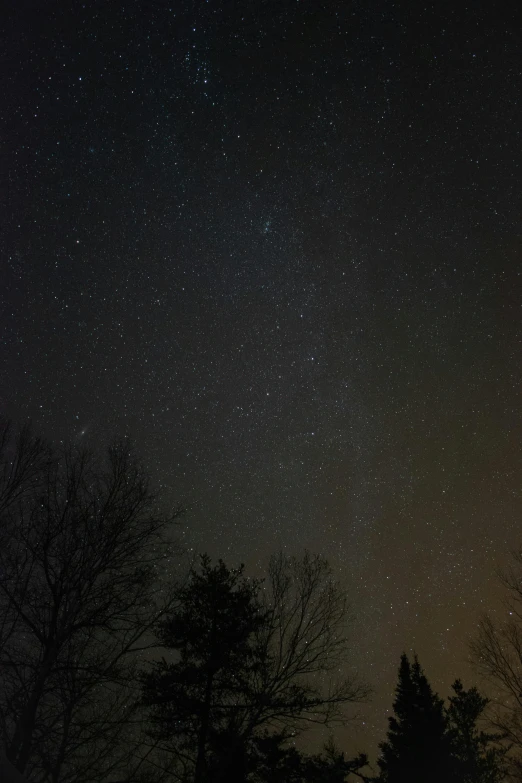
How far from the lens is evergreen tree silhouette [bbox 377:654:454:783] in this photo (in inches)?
743

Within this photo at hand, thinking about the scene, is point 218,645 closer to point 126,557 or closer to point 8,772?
point 126,557

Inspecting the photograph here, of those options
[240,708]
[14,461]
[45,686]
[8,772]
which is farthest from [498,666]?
[8,772]

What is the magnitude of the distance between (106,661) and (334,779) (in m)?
11.1

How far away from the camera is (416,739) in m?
19.9

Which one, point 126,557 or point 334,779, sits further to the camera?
point 334,779

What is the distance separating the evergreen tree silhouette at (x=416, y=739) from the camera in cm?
1888

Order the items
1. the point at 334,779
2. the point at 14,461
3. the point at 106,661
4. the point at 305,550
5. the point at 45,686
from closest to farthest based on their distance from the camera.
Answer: the point at 45,686
the point at 106,661
the point at 14,461
the point at 305,550
the point at 334,779

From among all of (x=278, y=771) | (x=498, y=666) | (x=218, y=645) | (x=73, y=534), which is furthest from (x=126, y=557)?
(x=498, y=666)

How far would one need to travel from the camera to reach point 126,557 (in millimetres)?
9016

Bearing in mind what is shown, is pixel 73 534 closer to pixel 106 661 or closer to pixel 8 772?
pixel 106 661

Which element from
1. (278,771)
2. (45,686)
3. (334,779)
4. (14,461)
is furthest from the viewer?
(334,779)

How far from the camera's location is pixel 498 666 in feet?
42.6

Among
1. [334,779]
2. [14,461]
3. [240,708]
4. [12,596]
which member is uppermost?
[14,461]

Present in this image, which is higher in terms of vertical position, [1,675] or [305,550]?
[305,550]
